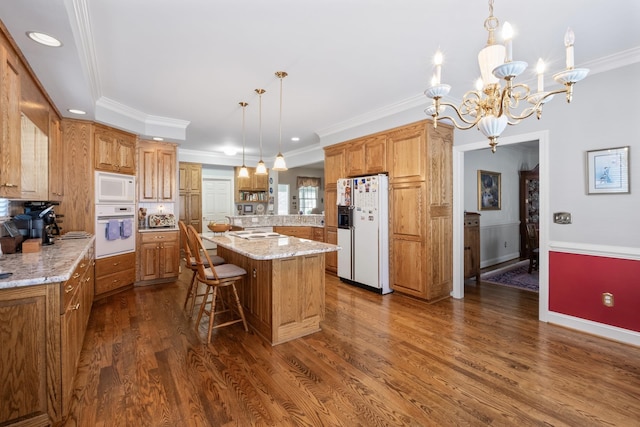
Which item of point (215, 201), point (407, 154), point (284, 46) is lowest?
point (215, 201)

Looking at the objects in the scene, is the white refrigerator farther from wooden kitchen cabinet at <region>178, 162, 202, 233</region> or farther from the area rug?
wooden kitchen cabinet at <region>178, 162, 202, 233</region>

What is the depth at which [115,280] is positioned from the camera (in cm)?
405

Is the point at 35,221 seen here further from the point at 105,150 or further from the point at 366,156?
the point at 366,156

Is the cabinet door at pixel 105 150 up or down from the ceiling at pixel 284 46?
down

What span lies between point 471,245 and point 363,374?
10.6 feet

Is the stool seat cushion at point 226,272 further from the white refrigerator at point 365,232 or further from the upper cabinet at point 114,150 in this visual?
the upper cabinet at point 114,150

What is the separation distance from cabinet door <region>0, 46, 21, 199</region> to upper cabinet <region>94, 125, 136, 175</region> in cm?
191

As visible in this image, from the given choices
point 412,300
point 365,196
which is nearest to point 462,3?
point 365,196

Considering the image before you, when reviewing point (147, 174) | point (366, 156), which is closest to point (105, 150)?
point (147, 174)

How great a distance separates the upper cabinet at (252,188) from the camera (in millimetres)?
7770

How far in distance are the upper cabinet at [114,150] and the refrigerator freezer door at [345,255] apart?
3.30 m

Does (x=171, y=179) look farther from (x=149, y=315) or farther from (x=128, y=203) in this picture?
(x=149, y=315)

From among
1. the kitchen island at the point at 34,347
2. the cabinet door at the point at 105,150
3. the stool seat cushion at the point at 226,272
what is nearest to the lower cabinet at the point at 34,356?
the kitchen island at the point at 34,347

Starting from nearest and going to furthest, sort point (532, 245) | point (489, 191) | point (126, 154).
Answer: point (126, 154), point (532, 245), point (489, 191)
